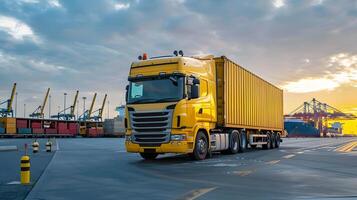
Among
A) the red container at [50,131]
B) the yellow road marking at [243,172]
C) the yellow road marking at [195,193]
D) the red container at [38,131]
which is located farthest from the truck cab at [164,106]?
the red container at [50,131]

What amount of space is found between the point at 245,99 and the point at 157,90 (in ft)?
26.6

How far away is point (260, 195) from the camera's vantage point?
8.53 metres

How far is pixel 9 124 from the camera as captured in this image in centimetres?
6931

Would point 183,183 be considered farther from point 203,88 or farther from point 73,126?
point 73,126

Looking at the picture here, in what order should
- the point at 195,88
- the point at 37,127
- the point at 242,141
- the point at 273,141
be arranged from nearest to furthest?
1. the point at 195,88
2. the point at 242,141
3. the point at 273,141
4. the point at 37,127

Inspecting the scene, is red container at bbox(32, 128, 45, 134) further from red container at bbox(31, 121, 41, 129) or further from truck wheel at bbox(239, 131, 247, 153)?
truck wheel at bbox(239, 131, 247, 153)

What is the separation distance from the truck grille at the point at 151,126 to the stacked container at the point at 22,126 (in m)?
59.5

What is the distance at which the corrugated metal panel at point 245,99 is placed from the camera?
1970 centimetres

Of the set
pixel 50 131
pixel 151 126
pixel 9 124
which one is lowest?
pixel 50 131

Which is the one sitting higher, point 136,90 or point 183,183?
point 136,90

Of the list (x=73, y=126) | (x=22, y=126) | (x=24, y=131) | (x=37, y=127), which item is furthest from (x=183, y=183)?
(x=73, y=126)

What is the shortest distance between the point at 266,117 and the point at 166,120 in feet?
42.4

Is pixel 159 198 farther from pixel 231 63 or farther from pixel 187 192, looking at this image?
pixel 231 63

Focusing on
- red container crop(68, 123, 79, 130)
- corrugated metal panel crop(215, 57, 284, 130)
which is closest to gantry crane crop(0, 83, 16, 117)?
red container crop(68, 123, 79, 130)
